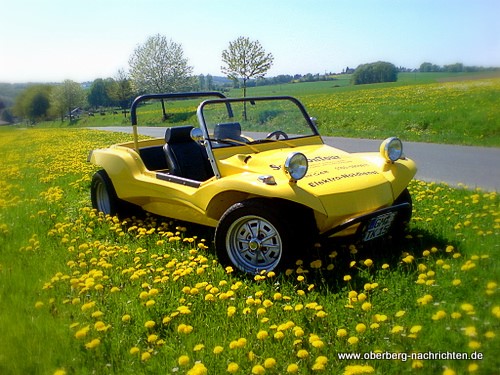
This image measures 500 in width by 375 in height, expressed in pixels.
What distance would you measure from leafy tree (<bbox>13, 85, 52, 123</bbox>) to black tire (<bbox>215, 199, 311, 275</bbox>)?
6.73 feet

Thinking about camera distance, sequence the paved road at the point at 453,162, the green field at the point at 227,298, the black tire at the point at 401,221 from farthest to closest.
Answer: the paved road at the point at 453,162 < the black tire at the point at 401,221 < the green field at the point at 227,298

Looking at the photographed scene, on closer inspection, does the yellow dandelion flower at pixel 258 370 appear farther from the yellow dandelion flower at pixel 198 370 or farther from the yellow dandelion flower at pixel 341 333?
the yellow dandelion flower at pixel 341 333

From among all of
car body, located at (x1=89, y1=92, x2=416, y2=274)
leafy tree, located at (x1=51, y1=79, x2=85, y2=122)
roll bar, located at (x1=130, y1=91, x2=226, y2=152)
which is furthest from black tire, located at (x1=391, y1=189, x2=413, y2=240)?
leafy tree, located at (x1=51, y1=79, x2=85, y2=122)

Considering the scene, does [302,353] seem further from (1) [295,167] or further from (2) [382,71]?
(1) [295,167]

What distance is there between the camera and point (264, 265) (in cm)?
353

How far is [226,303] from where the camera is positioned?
2.97 m

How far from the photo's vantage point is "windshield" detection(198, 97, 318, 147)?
4.38 metres

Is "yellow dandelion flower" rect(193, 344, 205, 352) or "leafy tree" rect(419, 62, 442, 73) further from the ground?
"leafy tree" rect(419, 62, 442, 73)

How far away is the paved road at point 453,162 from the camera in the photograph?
650 cm

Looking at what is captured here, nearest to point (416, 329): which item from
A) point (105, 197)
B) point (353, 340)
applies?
point (353, 340)

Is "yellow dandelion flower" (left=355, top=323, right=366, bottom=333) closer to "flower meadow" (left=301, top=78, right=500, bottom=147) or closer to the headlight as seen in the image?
the headlight

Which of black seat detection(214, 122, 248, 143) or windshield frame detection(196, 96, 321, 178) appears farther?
black seat detection(214, 122, 248, 143)

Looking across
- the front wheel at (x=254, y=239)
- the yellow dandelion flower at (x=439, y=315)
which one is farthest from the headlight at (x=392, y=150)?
the yellow dandelion flower at (x=439, y=315)

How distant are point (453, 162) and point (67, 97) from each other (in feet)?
25.5
